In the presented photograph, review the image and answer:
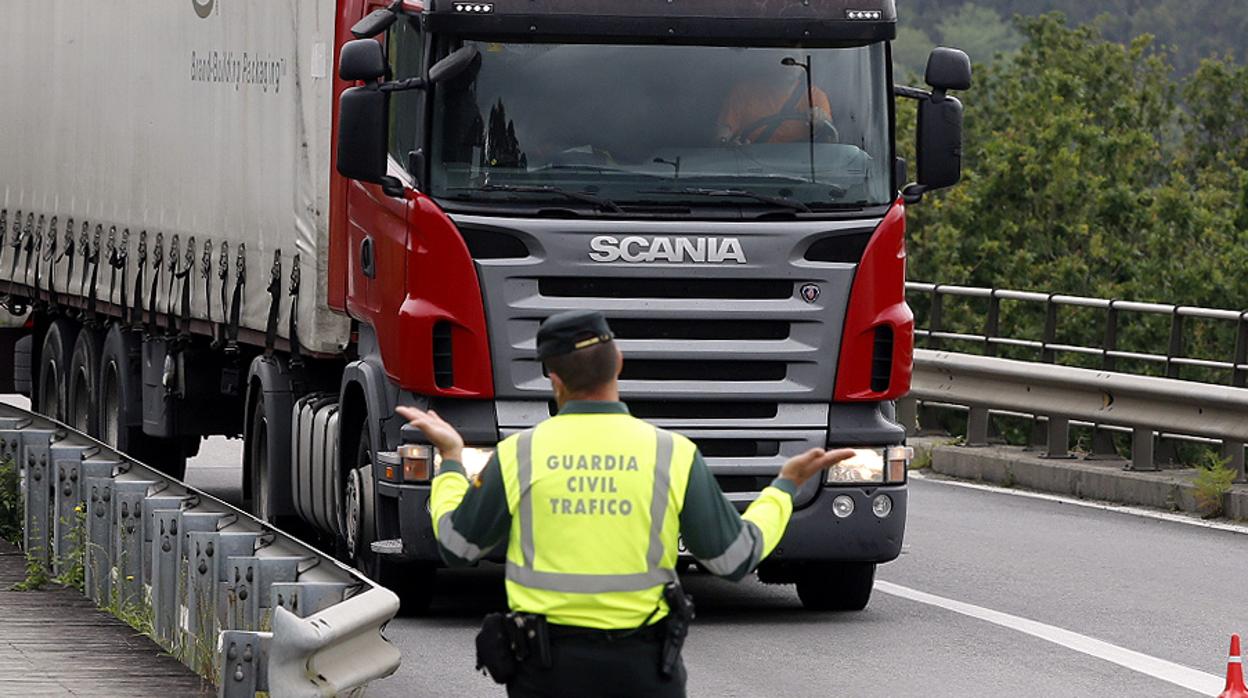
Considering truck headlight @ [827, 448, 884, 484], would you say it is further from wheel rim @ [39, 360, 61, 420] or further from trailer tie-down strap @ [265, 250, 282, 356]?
wheel rim @ [39, 360, 61, 420]

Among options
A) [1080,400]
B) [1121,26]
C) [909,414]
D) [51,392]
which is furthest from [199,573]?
[1121,26]

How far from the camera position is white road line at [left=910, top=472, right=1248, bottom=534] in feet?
54.5

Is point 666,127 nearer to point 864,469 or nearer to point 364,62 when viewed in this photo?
point 364,62

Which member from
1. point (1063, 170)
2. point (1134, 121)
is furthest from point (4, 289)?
point (1134, 121)

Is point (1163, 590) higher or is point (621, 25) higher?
point (621, 25)

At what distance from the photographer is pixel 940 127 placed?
1237cm

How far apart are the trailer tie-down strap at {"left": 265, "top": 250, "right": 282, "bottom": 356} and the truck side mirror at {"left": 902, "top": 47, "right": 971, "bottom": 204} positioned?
3.53 meters

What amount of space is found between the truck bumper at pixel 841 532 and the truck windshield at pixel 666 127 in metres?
1.27

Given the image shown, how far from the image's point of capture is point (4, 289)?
22547 millimetres

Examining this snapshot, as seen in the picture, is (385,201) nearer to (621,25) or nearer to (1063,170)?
(621,25)

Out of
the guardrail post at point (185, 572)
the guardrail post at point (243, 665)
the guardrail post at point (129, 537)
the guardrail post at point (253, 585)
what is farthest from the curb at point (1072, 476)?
the guardrail post at point (243, 665)

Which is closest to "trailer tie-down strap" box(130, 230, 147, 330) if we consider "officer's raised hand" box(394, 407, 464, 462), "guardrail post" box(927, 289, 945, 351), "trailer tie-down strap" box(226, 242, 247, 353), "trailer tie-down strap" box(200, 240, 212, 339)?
"trailer tie-down strap" box(200, 240, 212, 339)

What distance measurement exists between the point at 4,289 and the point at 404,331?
11412 mm

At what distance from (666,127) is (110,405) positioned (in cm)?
796
